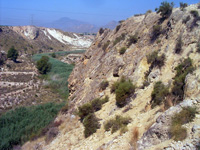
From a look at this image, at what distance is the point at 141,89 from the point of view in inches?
411

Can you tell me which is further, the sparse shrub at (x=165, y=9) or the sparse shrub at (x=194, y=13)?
the sparse shrub at (x=165, y=9)

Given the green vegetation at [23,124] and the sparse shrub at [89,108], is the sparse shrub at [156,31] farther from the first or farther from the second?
the green vegetation at [23,124]

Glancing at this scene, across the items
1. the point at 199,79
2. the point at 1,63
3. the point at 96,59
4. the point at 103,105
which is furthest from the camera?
the point at 1,63

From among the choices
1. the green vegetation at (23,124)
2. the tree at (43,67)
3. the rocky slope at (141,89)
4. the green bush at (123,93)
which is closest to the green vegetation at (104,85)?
the rocky slope at (141,89)

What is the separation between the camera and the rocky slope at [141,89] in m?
5.84

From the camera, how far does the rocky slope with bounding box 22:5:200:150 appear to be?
5836 millimetres

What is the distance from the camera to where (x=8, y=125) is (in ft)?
61.7

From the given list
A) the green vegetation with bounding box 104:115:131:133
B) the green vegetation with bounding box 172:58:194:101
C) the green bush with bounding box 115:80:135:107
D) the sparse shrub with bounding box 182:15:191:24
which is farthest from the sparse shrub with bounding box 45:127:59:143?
the sparse shrub with bounding box 182:15:191:24

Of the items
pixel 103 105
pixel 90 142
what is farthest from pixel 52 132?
pixel 90 142

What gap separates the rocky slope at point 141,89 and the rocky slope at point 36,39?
6385 centimetres

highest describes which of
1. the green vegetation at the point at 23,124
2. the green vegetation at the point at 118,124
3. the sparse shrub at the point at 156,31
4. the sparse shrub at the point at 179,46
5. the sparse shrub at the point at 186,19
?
the sparse shrub at the point at 186,19

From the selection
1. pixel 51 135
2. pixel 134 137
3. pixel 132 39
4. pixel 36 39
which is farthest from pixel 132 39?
pixel 36 39

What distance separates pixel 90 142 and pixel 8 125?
1358 cm

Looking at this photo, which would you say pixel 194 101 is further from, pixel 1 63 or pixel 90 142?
pixel 1 63
